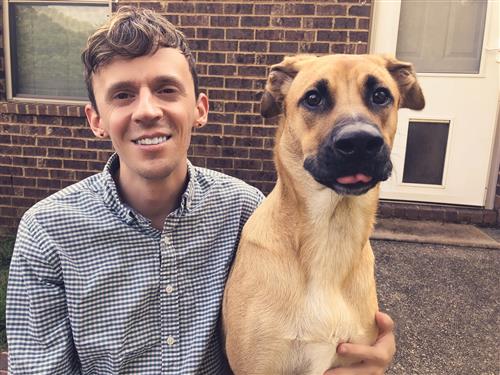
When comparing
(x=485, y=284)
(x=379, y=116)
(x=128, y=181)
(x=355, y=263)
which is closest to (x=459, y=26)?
(x=485, y=284)

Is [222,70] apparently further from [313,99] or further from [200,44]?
[313,99]

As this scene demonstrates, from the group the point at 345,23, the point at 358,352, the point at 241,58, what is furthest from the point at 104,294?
the point at 345,23

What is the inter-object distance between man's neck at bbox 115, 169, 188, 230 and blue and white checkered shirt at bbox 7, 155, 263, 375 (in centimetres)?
9

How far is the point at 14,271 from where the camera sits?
1747 mm

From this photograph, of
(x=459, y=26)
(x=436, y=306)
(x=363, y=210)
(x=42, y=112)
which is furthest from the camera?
(x=42, y=112)

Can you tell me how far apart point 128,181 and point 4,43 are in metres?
3.32

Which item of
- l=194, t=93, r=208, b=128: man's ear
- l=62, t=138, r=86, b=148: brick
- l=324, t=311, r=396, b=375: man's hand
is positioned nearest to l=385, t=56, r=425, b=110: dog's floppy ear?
l=194, t=93, r=208, b=128: man's ear

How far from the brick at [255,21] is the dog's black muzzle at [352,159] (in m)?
2.55

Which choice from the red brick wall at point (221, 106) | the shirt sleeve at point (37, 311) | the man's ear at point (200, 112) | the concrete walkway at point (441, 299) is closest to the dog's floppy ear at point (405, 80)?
the man's ear at point (200, 112)

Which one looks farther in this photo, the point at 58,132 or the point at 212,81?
the point at 58,132

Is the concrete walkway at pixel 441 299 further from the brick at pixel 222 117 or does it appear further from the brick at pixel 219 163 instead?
the brick at pixel 222 117

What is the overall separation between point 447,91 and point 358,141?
9.46 ft

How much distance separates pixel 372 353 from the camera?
171 centimetres

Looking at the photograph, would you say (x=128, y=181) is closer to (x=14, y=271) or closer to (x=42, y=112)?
(x=14, y=271)
